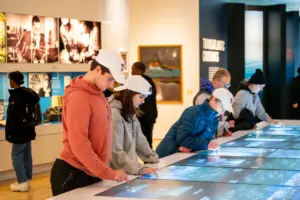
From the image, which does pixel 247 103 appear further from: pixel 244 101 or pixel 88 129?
pixel 88 129

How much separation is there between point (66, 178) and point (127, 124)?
76 cm

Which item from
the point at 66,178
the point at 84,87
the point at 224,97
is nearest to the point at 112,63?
the point at 84,87

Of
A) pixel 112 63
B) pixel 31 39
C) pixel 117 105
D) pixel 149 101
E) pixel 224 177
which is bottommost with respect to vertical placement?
pixel 224 177

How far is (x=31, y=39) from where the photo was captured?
9.72 metres

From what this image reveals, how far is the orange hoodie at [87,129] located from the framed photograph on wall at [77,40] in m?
6.57

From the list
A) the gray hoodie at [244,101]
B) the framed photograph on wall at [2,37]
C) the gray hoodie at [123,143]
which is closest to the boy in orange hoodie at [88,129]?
the gray hoodie at [123,143]

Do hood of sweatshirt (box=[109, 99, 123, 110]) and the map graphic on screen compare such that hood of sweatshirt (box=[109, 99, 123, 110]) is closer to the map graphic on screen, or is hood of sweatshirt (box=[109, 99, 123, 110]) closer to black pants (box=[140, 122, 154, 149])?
the map graphic on screen

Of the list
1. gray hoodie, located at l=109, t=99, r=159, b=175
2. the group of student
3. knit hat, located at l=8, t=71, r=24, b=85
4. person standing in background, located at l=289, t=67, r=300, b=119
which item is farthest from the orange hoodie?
person standing in background, located at l=289, t=67, r=300, b=119

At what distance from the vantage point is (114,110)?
14.4 feet

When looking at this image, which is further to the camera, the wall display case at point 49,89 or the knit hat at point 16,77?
the wall display case at point 49,89

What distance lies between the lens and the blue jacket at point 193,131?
543cm

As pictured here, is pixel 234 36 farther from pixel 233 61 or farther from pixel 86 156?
pixel 86 156

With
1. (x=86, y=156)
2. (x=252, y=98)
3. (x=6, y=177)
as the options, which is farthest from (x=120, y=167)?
(x=6, y=177)

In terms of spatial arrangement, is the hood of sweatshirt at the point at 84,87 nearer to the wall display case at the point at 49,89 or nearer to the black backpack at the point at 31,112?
the black backpack at the point at 31,112
